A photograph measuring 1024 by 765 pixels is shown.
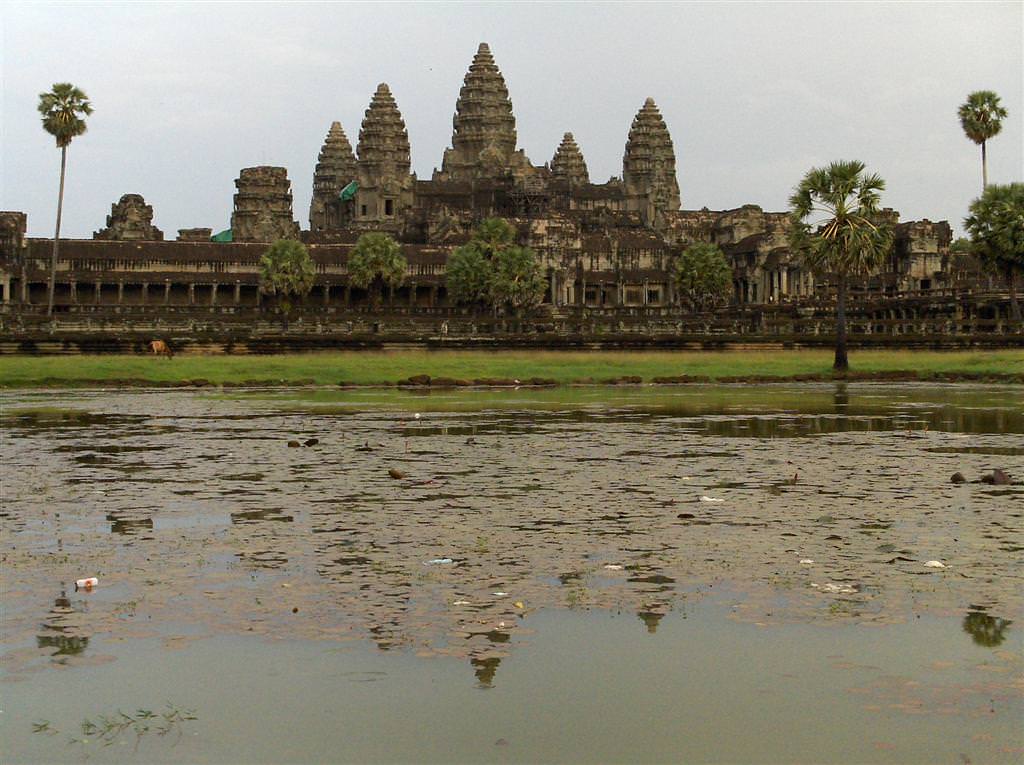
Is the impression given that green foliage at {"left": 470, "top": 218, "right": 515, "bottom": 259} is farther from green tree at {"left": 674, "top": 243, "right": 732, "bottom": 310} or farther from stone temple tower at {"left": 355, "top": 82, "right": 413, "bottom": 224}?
stone temple tower at {"left": 355, "top": 82, "right": 413, "bottom": 224}

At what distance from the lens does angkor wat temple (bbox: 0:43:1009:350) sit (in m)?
104

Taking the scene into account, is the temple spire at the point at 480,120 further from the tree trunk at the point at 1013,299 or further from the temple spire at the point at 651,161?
the tree trunk at the point at 1013,299

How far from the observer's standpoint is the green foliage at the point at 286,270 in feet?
335

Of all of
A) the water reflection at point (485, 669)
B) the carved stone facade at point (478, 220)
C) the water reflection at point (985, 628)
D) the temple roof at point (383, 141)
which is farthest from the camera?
the temple roof at point (383, 141)

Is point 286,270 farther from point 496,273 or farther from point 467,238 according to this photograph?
point 467,238

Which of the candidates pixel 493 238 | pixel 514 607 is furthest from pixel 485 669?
pixel 493 238

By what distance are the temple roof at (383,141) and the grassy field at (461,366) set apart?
97178mm

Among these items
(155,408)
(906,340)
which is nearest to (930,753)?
(155,408)

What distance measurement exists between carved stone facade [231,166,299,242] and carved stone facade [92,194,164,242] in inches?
333

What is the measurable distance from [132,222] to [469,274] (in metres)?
46.3

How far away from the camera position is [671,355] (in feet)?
165

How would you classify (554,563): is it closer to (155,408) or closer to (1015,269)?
(155,408)

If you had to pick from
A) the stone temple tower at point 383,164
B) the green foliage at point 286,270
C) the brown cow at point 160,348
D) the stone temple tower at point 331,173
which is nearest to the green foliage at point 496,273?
the green foliage at point 286,270

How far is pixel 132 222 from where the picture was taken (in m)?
131
